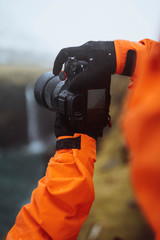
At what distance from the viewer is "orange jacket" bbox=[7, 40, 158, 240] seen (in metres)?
0.60

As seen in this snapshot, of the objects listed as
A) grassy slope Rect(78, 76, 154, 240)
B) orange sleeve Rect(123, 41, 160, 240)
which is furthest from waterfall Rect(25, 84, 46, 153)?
orange sleeve Rect(123, 41, 160, 240)

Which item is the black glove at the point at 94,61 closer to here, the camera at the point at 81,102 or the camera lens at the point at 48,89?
the camera at the point at 81,102

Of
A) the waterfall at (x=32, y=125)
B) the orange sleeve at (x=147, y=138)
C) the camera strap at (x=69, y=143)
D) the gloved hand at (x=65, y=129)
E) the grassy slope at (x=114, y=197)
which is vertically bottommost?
the grassy slope at (x=114, y=197)

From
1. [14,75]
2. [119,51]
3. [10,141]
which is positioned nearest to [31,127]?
[10,141]

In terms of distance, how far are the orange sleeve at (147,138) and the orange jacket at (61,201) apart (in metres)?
0.32

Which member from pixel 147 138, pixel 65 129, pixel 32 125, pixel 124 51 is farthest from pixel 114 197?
pixel 147 138

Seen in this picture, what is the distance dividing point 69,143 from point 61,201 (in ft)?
0.52

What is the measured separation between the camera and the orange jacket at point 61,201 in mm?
596

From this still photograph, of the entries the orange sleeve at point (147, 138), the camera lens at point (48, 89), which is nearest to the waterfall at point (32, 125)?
the camera lens at point (48, 89)

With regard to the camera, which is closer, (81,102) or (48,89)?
(81,102)

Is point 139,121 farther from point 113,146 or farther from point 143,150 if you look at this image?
point 113,146

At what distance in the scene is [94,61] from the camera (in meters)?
0.67

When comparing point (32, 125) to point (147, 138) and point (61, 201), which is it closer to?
point (61, 201)

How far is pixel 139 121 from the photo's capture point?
287 millimetres
